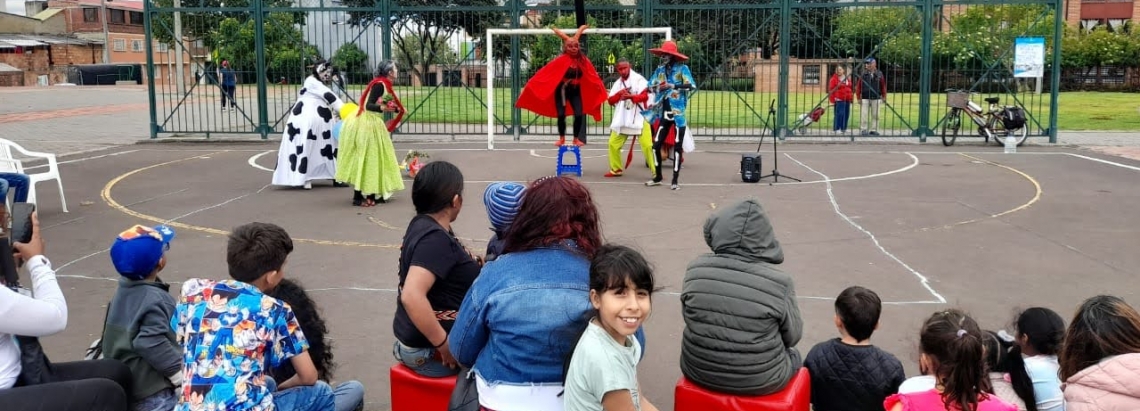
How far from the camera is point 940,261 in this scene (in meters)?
8.27

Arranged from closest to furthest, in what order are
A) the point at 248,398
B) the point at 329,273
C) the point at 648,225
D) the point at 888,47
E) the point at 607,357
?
the point at 607,357 → the point at 248,398 → the point at 329,273 → the point at 648,225 → the point at 888,47

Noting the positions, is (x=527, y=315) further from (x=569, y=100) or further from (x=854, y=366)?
(x=569, y=100)

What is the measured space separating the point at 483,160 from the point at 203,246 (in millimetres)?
7157

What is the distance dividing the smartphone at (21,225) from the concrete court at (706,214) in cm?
184

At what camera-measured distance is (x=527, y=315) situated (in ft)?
11.1

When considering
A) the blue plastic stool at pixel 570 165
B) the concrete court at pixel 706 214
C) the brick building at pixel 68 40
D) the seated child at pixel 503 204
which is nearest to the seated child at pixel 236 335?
the seated child at pixel 503 204

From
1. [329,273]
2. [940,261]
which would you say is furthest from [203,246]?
[940,261]

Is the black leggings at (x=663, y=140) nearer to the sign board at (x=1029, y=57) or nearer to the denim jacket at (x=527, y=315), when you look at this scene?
the denim jacket at (x=527, y=315)

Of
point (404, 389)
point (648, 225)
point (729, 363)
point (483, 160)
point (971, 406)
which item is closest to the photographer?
point (971, 406)

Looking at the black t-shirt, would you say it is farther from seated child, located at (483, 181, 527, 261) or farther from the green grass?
the green grass

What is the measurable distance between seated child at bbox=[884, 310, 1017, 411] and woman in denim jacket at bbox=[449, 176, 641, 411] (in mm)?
1217

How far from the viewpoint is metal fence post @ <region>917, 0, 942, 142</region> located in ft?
61.6

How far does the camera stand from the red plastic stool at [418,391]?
426 centimetres

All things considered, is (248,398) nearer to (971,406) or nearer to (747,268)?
(747,268)
